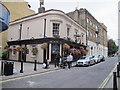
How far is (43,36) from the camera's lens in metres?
21.4

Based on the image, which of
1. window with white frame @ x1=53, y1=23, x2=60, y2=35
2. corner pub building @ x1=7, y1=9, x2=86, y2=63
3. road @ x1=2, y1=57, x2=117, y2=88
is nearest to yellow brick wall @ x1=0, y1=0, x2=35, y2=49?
corner pub building @ x1=7, y1=9, x2=86, y2=63

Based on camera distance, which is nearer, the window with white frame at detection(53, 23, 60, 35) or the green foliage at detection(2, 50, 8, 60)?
the window with white frame at detection(53, 23, 60, 35)

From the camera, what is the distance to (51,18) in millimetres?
21422

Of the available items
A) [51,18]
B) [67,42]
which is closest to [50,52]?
[67,42]

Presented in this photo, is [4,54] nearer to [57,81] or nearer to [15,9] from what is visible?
[15,9]

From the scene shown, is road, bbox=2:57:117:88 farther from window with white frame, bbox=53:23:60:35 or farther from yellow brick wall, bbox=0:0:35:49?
yellow brick wall, bbox=0:0:35:49

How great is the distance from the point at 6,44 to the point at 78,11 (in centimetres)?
1992

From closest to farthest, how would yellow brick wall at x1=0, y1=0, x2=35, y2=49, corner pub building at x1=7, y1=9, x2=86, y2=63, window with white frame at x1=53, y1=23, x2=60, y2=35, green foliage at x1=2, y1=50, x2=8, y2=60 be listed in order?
corner pub building at x1=7, y1=9, x2=86, y2=63
window with white frame at x1=53, y1=23, x2=60, y2=35
green foliage at x1=2, y1=50, x2=8, y2=60
yellow brick wall at x1=0, y1=0, x2=35, y2=49

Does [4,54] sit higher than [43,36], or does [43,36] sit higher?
[43,36]

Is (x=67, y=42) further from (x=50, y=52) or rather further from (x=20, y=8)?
(x=20, y=8)

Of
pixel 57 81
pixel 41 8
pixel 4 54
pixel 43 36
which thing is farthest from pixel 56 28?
pixel 57 81

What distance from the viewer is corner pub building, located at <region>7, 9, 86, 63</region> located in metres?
21.1

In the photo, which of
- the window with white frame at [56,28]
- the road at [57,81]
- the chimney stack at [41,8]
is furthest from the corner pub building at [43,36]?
the road at [57,81]

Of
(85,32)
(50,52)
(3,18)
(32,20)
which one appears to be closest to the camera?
(3,18)
